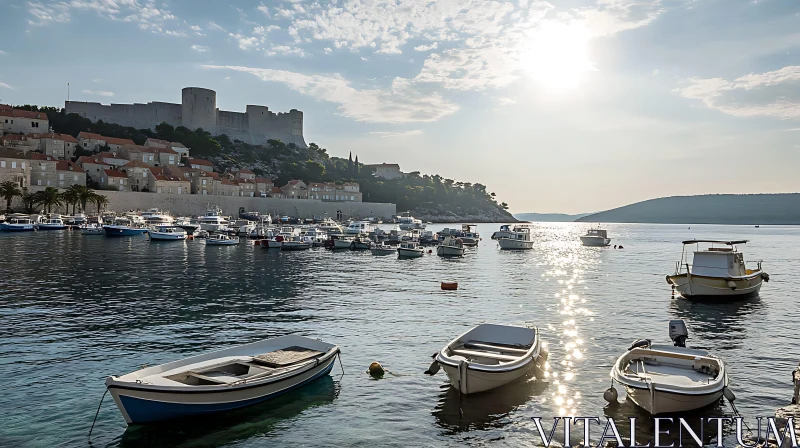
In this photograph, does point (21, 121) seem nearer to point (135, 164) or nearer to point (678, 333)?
point (135, 164)

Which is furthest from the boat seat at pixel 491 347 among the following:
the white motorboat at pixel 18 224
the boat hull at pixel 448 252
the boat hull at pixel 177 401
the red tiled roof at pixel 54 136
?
the red tiled roof at pixel 54 136

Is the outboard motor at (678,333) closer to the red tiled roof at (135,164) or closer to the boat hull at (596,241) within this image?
the boat hull at (596,241)

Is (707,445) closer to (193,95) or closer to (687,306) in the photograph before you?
(687,306)

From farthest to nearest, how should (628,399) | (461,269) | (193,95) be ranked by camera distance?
(193,95)
(461,269)
(628,399)

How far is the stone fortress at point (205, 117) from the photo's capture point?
150625 millimetres

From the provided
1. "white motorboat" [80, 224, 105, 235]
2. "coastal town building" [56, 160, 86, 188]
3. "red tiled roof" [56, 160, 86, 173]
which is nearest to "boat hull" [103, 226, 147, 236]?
"white motorboat" [80, 224, 105, 235]

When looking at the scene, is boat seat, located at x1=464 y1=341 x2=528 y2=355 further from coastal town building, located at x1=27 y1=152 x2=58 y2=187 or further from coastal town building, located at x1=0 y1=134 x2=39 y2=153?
coastal town building, located at x1=0 y1=134 x2=39 y2=153

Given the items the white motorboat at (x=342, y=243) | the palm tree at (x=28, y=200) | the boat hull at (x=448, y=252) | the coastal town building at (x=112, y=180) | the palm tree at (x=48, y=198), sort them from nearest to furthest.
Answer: the boat hull at (x=448, y=252) → the white motorboat at (x=342, y=243) → the palm tree at (x=48, y=198) → the palm tree at (x=28, y=200) → the coastal town building at (x=112, y=180)

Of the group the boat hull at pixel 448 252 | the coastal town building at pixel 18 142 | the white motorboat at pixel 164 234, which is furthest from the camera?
the coastal town building at pixel 18 142

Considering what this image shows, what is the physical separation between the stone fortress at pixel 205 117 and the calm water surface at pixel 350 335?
401 feet

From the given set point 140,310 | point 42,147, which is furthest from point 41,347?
point 42,147

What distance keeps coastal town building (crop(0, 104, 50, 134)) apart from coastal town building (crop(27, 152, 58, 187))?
2447 cm

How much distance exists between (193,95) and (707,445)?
168m

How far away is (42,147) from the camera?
4441 inches
